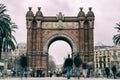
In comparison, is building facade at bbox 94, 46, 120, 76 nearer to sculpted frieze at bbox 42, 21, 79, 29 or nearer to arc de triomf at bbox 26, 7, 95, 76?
arc de triomf at bbox 26, 7, 95, 76

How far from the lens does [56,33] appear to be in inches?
2864

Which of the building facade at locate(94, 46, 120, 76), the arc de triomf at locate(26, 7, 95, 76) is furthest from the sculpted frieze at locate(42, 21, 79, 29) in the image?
the building facade at locate(94, 46, 120, 76)

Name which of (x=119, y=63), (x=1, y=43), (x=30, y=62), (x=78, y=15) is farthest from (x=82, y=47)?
(x=119, y=63)

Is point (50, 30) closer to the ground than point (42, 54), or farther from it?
farther from it

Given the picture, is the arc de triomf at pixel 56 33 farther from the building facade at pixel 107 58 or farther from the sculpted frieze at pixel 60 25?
the building facade at pixel 107 58

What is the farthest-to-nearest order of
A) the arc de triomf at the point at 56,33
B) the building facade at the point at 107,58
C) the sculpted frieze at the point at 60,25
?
the building facade at the point at 107,58, the sculpted frieze at the point at 60,25, the arc de triomf at the point at 56,33

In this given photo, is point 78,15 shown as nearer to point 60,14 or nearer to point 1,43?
point 60,14

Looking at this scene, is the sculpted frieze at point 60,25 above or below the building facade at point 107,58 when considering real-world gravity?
above

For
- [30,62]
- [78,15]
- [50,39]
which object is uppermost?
[78,15]

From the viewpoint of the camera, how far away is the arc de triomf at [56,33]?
7238 cm

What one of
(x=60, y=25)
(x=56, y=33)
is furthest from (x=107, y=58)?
(x=56, y=33)

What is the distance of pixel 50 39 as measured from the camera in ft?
238

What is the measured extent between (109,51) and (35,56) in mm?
80199

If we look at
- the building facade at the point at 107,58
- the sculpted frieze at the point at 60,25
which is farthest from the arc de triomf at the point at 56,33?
the building facade at the point at 107,58
